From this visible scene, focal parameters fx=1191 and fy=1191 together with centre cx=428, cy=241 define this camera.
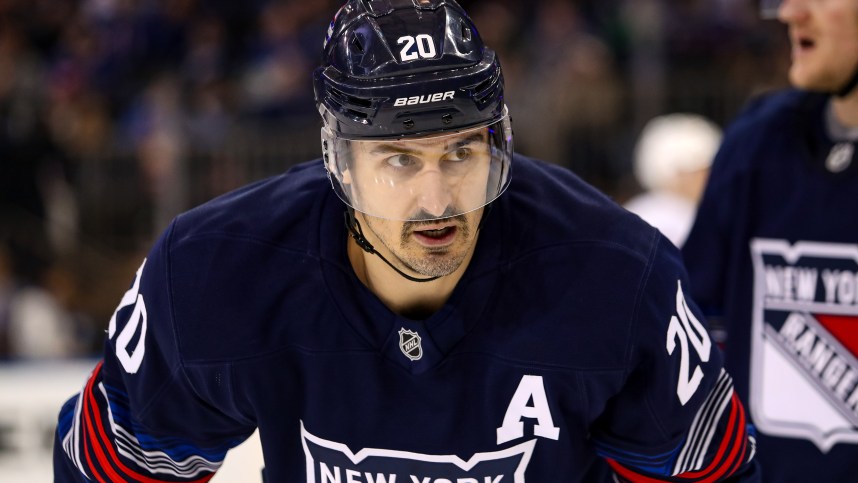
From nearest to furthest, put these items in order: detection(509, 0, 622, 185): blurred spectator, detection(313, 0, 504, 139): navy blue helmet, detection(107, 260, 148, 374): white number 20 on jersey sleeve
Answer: detection(313, 0, 504, 139): navy blue helmet → detection(107, 260, 148, 374): white number 20 on jersey sleeve → detection(509, 0, 622, 185): blurred spectator

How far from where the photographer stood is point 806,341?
2453 millimetres

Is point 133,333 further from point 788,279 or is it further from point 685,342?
point 788,279

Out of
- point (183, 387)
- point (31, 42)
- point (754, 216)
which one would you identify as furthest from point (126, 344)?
point (31, 42)

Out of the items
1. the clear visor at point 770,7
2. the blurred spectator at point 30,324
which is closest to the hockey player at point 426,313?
the clear visor at point 770,7

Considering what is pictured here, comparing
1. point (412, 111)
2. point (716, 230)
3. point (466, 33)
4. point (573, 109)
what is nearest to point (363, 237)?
point (412, 111)

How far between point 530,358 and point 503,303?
0.32 feet

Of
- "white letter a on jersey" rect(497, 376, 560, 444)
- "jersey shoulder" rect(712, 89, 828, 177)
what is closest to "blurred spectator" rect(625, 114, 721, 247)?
"jersey shoulder" rect(712, 89, 828, 177)

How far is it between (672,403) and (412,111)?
0.61m

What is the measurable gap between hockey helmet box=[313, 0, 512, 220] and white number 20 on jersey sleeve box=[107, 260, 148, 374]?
1.29 feet

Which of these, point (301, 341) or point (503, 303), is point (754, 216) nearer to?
point (503, 303)

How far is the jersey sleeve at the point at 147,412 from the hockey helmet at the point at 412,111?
369 mm

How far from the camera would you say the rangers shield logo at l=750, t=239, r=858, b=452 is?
2.40 m

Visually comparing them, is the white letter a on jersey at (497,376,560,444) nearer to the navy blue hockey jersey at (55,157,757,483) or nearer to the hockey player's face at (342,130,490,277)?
the navy blue hockey jersey at (55,157,757,483)

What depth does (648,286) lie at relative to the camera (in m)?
1.84
